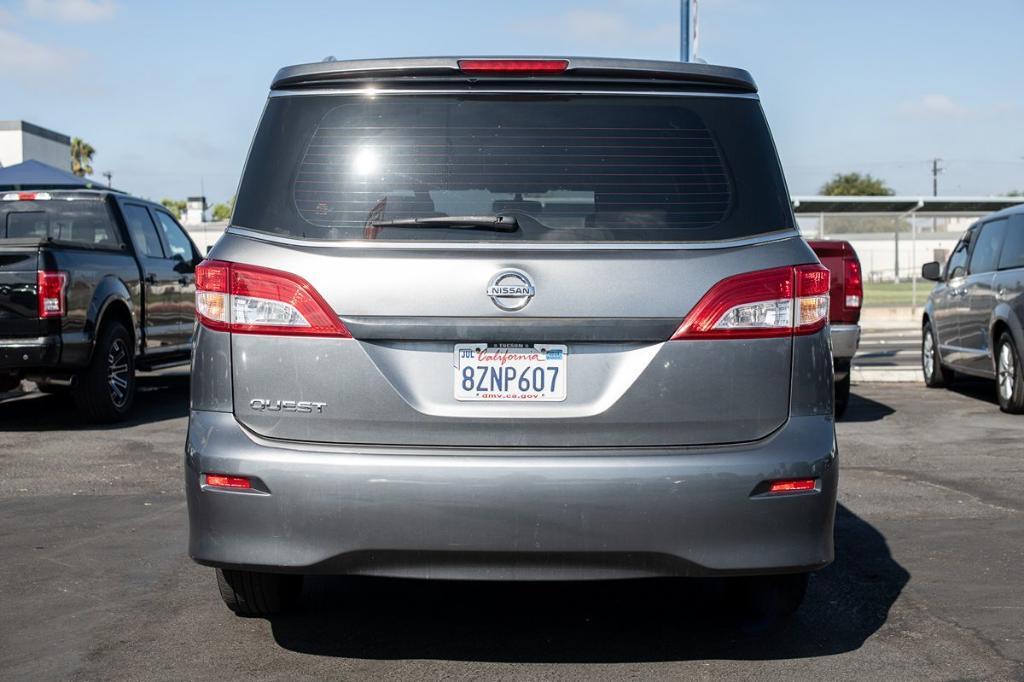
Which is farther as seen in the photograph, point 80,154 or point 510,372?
point 80,154

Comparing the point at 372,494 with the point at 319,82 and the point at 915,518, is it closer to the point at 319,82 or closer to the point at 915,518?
the point at 319,82

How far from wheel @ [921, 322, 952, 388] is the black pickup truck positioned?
25.4 ft

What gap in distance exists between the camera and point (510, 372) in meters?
3.81

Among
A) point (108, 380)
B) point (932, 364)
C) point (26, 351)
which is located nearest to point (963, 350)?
point (932, 364)

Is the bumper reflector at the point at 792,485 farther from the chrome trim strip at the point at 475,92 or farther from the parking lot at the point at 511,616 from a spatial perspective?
the chrome trim strip at the point at 475,92

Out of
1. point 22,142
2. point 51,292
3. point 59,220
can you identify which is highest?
point 22,142

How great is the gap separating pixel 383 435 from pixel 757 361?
1145 mm

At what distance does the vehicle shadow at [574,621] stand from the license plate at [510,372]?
102 centimetres

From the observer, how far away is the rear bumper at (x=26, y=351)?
9.82 m

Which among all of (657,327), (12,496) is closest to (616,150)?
(657,327)

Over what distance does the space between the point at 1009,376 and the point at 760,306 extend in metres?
8.21

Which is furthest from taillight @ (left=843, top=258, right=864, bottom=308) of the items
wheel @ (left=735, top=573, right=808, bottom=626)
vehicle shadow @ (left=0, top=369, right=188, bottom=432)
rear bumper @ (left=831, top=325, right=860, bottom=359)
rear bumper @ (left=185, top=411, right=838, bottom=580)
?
rear bumper @ (left=185, top=411, right=838, bottom=580)

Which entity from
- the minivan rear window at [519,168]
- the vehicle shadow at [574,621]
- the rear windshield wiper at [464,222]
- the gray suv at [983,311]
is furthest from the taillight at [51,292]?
the gray suv at [983,311]

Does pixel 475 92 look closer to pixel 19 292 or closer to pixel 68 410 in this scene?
pixel 19 292
